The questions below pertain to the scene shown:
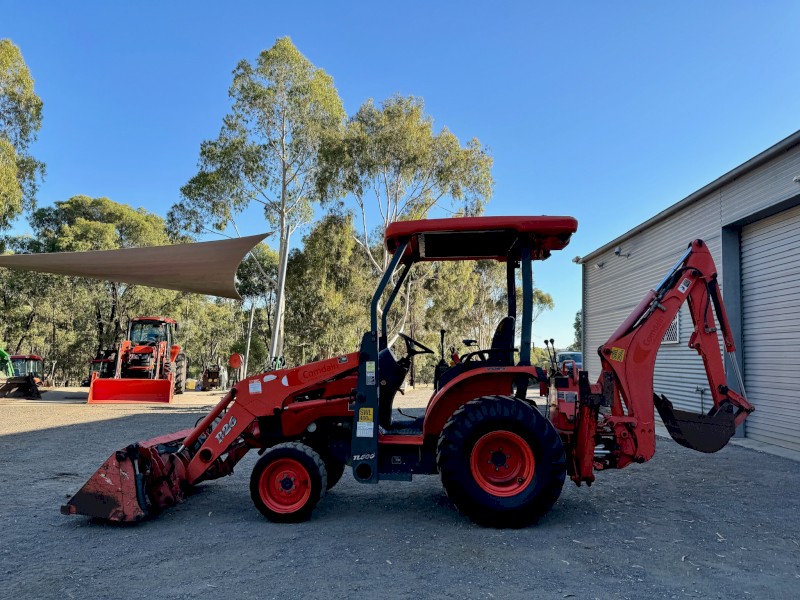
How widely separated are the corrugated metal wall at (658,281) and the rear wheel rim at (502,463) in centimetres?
755

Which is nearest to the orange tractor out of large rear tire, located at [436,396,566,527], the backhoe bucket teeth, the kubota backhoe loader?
the kubota backhoe loader

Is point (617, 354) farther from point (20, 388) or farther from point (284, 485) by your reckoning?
point (20, 388)

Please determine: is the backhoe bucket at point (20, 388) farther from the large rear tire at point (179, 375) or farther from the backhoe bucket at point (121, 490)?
the backhoe bucket at point (121, 490)

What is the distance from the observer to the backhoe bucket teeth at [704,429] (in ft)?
16.9

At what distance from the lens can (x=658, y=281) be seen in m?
12.5

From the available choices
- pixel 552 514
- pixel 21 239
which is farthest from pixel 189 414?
pixel 21 239

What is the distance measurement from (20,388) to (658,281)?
64.1ft

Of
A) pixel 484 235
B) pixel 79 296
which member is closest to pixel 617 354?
pixel 484 235

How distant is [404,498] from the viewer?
18.2ft

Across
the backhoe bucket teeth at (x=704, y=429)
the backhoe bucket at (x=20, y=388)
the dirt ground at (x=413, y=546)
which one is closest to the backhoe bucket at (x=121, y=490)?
the dirt ground at (x=413, y=546)

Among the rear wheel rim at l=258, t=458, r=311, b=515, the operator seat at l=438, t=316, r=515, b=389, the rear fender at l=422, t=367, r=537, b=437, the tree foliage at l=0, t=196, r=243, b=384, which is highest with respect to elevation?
the tree foliage at l=0, t=196, r=243, b=384

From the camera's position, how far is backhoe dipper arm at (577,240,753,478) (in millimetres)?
4875

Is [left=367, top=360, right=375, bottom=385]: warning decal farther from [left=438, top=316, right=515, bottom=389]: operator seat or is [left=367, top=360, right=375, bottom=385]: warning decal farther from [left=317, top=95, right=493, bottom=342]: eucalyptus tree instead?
[left=317, top=95, right=493, bottom=342]: eucalyptus tree

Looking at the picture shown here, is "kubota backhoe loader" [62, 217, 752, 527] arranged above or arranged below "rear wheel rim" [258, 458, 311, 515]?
above
